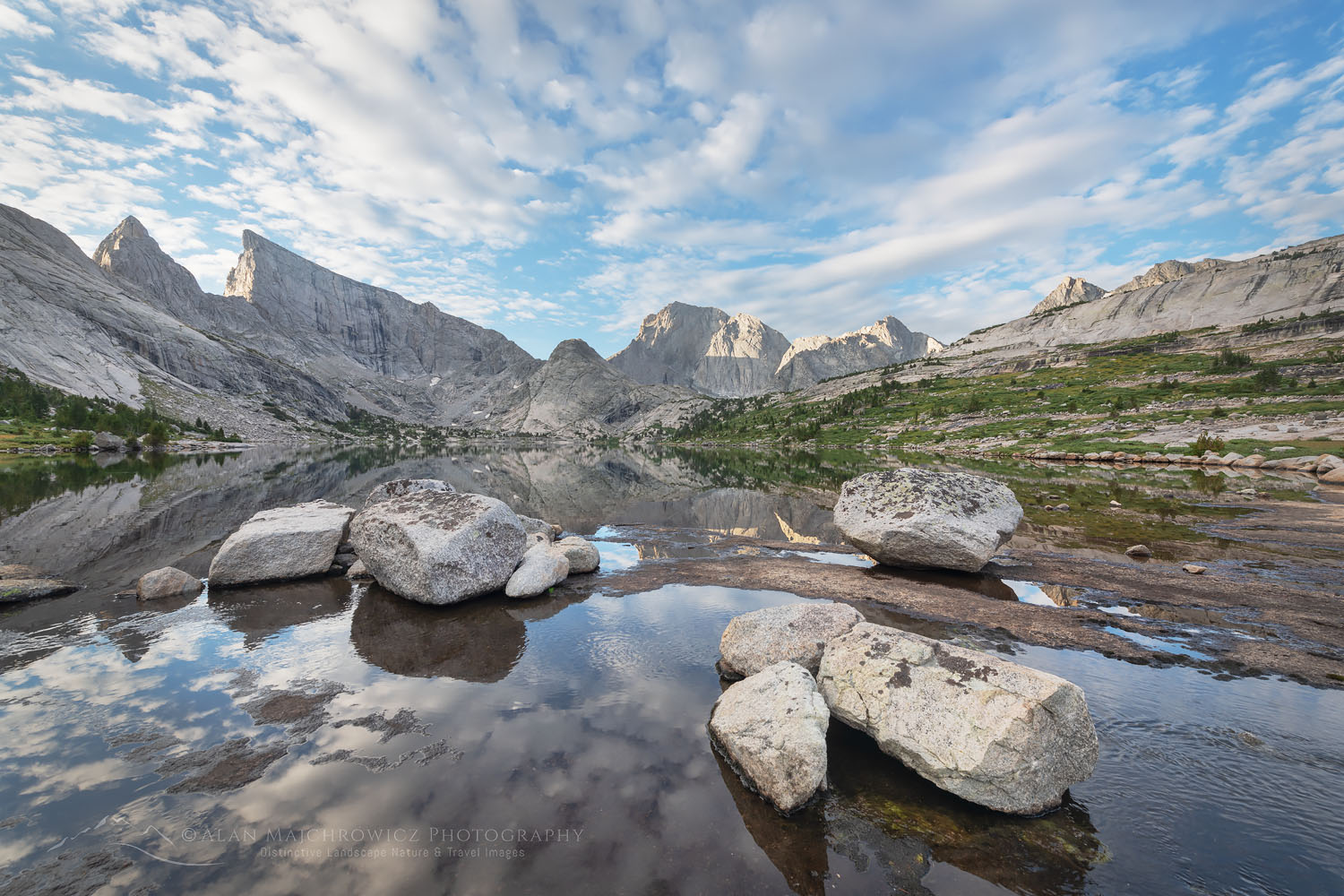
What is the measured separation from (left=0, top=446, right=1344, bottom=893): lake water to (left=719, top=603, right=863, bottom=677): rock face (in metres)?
0.81

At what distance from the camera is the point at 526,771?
24.5 feet

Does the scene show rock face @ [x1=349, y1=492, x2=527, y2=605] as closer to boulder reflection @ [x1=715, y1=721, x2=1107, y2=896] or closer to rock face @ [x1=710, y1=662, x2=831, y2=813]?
rock face @ [x1=710, y1=662, x2=831, y2=813]

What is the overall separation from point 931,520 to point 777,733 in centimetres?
1348

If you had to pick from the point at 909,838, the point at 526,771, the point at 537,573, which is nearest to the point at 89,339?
the point at 537,573

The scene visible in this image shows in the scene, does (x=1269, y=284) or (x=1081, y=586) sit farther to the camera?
(x=1269, y=284)

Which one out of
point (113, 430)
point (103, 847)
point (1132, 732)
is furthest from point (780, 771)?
point (113, 430)

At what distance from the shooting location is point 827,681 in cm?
881

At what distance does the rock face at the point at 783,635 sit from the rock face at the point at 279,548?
613 inches

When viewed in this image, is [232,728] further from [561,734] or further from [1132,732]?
[1132,732]

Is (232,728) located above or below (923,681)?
below

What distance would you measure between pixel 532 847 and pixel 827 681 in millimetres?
5367

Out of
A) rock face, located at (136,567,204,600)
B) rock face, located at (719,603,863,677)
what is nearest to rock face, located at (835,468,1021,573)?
rock face, located at (719,603,863,677)

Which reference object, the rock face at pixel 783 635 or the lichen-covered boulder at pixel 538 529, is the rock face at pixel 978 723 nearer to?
the rock face at pixel 783 635

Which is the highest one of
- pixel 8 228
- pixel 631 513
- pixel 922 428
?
pixel 8 228
